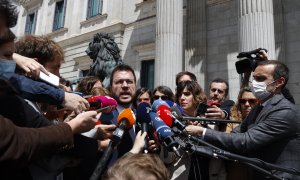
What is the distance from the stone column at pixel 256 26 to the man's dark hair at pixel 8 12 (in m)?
7.99

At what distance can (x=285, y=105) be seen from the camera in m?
2.62

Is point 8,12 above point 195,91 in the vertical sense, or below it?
above

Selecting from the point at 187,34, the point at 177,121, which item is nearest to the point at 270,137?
the point at 177,121

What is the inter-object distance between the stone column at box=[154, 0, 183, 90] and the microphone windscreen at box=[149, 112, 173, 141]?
8.65 m

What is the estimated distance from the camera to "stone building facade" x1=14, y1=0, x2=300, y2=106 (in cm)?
950

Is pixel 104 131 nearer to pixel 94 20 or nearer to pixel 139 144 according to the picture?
pixel 139 144

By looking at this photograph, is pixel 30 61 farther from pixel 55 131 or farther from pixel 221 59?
pixel 221 59

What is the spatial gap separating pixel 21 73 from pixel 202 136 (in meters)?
1.48

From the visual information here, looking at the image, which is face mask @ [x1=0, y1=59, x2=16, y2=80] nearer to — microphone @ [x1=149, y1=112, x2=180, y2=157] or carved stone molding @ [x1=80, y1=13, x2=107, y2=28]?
microphone @ [x1=149, y1=112, x2=180, y2=157]

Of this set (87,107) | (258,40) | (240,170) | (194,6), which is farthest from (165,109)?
(194,6)

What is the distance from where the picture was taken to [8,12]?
1612 millimetres

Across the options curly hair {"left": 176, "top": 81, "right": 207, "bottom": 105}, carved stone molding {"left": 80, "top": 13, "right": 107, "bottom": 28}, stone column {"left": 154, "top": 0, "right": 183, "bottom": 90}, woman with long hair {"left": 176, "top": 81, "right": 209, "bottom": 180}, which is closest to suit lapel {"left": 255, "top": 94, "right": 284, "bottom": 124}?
woman with long hair {"left": 176, "top": 81, "right": 209, "bottom": 180}

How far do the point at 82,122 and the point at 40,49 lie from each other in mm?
933

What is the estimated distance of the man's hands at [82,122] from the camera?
1755 millimetres
